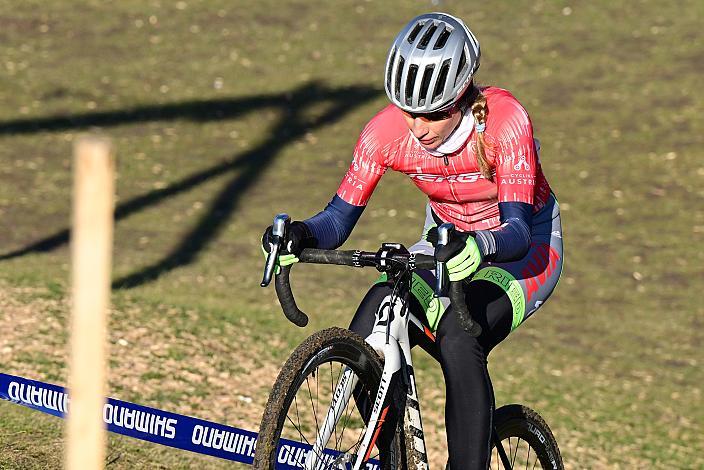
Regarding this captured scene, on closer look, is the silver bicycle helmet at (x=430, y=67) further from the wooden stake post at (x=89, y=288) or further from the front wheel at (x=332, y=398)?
the wooden stake post at (x=89, y=288)

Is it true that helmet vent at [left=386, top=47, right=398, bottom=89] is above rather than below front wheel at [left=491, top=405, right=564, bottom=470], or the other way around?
above

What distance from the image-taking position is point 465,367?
4.44 meters

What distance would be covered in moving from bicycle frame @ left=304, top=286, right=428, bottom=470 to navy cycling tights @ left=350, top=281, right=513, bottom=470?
98 mm

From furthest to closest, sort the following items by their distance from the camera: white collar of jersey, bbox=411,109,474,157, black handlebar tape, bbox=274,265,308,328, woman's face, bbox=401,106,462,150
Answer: white collar of jersey, bbox=411,109,474,157 < woman's face, bbox=401,106,462,150 < black handlebar tape, bbox=274,265,308,328

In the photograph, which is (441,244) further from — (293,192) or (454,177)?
(293,192)

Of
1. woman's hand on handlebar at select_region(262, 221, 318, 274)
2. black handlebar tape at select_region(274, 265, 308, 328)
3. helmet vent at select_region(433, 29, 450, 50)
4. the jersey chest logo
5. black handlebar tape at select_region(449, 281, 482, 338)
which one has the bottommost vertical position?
black handlebar tape at select_region(449, 281, 482, 338)

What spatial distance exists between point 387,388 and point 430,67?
112 centimetres

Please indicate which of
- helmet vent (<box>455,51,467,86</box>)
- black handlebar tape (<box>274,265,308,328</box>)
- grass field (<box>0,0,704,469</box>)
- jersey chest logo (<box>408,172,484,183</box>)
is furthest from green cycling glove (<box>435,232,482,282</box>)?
grass field (<box>0,0,704,469</box>)

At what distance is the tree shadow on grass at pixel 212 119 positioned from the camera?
10727 millimetres

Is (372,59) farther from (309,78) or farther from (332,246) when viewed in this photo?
(332,246)

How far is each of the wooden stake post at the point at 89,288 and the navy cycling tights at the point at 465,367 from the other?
2.19 m

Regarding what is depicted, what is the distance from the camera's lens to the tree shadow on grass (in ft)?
35.2

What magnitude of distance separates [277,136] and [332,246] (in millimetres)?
9996

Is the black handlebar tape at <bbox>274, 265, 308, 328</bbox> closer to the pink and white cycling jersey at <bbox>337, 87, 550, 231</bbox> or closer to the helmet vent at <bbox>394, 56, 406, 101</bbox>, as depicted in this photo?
the pink and white cycling jersey at <bbox>337, 87, 550, 231</bbox>
